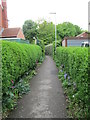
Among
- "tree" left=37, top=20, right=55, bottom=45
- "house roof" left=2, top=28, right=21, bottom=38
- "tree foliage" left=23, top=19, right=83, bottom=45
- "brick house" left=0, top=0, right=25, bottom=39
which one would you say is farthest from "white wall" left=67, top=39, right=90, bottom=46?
"tree" left=37, top=20, right=55, bottom=45

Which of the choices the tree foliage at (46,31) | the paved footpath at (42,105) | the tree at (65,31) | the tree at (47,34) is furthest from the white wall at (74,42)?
the tree at (47,34)

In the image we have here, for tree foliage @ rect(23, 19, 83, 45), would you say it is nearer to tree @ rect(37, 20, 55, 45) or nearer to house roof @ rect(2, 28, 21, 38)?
tree @ rect(37, 20, 55, 45)

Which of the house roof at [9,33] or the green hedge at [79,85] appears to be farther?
the house roof at [9,33]

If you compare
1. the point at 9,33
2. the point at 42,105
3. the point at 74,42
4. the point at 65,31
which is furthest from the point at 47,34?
the point at 42,105

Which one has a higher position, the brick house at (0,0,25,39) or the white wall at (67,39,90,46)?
the brick house at (0,0,25,39)

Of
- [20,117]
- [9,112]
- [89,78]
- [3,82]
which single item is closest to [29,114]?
[20,117]

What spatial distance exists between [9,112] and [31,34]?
3365cm

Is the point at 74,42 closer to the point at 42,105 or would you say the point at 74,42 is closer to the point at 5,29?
the point at 5,29

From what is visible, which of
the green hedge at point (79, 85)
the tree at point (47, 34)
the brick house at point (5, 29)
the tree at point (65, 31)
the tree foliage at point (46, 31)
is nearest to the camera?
the green hedge at point (79, 85)

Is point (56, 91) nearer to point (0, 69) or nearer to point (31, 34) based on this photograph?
point (0, 69)

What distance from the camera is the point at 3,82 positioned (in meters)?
3.37

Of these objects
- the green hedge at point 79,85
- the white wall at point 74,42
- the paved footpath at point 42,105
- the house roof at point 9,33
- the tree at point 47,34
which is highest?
the tree at point 47,34

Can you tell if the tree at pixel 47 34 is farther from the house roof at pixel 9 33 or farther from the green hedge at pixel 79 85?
the green hedge at pixel 79 85

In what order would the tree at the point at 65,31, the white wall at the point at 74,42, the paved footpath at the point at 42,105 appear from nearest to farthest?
the paved footpath at the point at 42,105 < the white wall at the point at 74,42 < the tree at the point at 65,31
